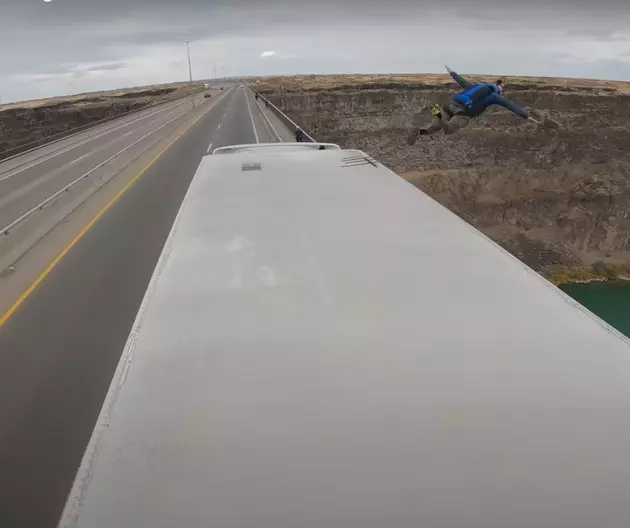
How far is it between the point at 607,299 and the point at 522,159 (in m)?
27.4

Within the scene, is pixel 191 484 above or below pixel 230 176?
below

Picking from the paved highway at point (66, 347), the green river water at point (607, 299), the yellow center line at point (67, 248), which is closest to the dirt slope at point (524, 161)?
the green river water at point (607, 299)

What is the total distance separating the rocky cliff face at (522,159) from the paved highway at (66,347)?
34.0 meters

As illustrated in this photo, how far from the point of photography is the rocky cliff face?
42656mm

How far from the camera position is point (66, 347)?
24.3 ft

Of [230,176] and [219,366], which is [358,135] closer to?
[230,176]

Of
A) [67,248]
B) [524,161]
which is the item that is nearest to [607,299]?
[524,161]

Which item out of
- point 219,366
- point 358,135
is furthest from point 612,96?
point 219,366

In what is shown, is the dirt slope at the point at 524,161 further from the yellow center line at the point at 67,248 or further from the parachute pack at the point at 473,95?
the yellow center line at the point at 67,248

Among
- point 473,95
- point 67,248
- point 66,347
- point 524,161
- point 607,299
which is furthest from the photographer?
point 524,161

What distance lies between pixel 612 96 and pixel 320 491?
251 ft

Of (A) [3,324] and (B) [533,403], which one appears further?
(A) [3,324]

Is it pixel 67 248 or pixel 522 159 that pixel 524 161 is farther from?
pixel 67 248

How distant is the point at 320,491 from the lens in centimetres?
166
